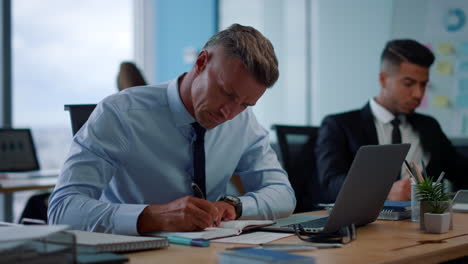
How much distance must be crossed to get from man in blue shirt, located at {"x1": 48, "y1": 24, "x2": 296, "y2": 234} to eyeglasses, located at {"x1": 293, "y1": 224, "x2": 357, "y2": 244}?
0.74 ft

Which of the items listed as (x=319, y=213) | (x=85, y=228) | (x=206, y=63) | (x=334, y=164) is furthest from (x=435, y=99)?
(x=85, y=228)

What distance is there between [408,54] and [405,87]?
0.16 metres

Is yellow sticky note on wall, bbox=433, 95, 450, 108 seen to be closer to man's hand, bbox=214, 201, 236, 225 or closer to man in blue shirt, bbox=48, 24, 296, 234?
man in blue shirt, bbox=48, 24, 296, 234

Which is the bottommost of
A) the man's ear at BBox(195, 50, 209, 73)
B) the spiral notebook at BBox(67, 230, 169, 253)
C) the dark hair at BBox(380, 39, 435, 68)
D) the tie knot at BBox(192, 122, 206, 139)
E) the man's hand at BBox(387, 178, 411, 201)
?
the man's hand at BBox(387, 178, 411, 201)

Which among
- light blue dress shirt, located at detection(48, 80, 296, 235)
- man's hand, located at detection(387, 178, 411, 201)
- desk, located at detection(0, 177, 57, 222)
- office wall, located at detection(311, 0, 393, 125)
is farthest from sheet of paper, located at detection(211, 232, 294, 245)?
office wall, located at detection(311, 0, 393, 125)

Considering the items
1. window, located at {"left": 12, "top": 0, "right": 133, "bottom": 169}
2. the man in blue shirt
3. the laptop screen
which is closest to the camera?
the man in blue shirt

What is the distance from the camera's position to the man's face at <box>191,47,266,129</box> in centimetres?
170

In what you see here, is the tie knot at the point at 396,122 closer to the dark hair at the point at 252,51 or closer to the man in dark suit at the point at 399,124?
the man in dark suit at the point at 399,124

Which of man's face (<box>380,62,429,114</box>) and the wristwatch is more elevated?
man's face (<box>380,62,429,114</box>)

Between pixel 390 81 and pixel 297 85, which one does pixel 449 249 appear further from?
pixel 297 85

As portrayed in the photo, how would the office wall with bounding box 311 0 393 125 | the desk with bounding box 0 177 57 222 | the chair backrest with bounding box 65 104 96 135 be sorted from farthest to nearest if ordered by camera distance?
1. the office wall with bounding box 311 0 393 125
2. the desk with bounding box 0 177 57 222
3. the chair backrest with bounding box 65 104 96 135

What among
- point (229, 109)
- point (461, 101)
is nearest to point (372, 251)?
point (229, 109)

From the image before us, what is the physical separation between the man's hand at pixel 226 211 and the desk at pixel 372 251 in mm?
269

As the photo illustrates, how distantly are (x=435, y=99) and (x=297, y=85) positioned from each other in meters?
1.26
